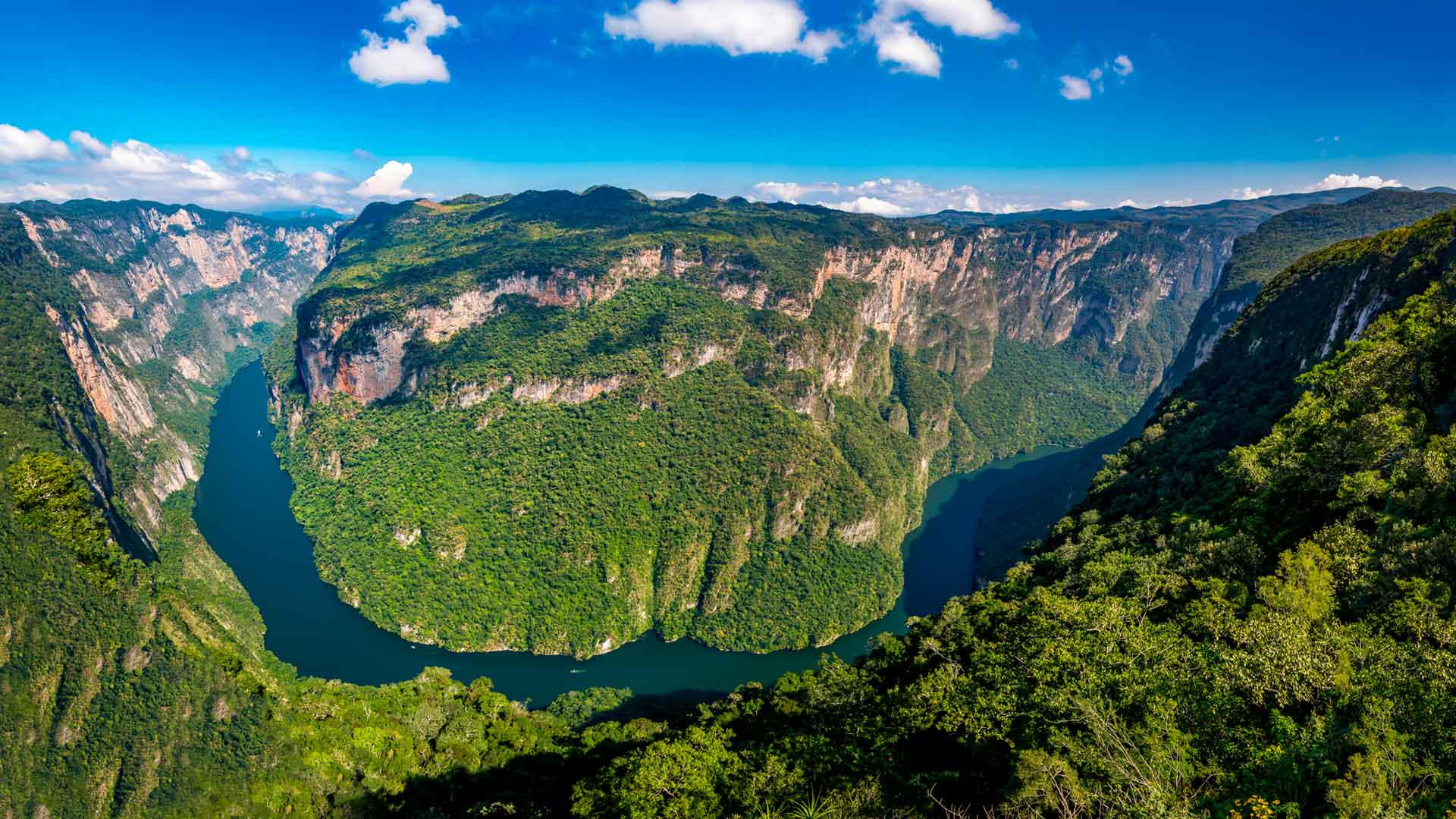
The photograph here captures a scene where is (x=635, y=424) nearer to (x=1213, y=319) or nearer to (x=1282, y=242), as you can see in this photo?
(x=1213, y=319)

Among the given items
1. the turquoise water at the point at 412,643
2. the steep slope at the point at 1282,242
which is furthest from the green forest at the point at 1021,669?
the steep slope at the point at 1282,242

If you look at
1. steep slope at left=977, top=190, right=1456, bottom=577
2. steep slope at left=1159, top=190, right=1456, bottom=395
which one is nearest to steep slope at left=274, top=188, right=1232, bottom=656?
steep slope at left=977, top=190, right=1456, bottom=577

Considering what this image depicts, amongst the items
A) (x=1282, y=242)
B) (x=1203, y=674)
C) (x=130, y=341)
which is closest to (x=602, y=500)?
(x=1203, y=674)

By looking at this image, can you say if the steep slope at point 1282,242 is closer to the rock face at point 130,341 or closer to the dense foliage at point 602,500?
the dense foliage at point 602,500

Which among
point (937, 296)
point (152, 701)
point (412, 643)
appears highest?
point (937, 296)

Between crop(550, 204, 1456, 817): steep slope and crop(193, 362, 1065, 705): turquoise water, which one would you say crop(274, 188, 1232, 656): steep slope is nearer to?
crop(193, 362, 1065, 705): turquoise water

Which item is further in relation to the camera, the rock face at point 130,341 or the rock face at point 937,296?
the rock face at point 937,296

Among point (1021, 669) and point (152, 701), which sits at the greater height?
point (1021, 669)
